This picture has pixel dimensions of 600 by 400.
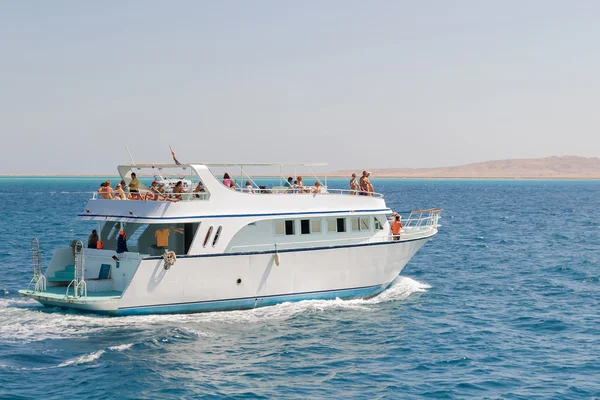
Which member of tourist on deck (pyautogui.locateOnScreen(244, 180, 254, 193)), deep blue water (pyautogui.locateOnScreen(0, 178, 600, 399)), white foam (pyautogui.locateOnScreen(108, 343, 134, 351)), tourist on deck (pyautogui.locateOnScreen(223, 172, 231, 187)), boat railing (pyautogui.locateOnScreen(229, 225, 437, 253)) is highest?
tourist on deck (pyautogui.locateOnScreen(223, 172, 231, 187))

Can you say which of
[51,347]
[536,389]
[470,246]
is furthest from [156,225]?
[470,246]

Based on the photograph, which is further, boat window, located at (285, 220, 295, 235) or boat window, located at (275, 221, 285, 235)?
boat window, located at (285, 220, 295, 235)

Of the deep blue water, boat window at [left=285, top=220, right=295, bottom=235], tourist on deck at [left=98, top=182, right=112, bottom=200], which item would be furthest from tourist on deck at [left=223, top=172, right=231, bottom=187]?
the deep blue water

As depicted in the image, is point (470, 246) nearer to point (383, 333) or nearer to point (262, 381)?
point (383, 333)

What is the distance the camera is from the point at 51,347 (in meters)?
18.5

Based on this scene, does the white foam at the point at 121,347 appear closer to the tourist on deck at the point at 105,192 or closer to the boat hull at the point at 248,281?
the boat hull at the point at 248,281

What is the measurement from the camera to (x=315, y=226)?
24.3 metres

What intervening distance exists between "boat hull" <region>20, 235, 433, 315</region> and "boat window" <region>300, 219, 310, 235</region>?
3.02 feet

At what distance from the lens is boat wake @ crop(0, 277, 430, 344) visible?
1967cm

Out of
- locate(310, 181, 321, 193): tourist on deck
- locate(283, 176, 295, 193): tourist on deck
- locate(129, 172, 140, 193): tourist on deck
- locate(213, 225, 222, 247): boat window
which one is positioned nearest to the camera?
locate(213, 225, 222, 247): boat window

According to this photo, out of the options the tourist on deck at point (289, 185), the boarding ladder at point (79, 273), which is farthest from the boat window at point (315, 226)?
the boarding ladder at point (79, 273)

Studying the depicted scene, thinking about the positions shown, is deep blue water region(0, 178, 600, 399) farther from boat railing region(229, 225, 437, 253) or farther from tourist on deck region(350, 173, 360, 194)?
tourist on deck region(350, 173, 360, 194)

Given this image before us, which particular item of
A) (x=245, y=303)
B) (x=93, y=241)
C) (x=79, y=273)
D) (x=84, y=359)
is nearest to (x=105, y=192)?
(x=93, y=241)

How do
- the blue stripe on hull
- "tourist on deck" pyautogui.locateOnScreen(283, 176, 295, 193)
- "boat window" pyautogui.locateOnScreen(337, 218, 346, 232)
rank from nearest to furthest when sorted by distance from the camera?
the blue stripe on hull < "tourist on deck" pyautogui.locateOnScreen(283, 176, 295, 193) < "boat window" pyautogui.locateOnScreen(337, 218, 346, 232)
